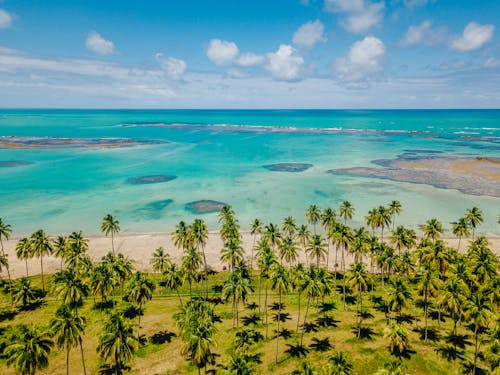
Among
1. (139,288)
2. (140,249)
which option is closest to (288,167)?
(140,249)

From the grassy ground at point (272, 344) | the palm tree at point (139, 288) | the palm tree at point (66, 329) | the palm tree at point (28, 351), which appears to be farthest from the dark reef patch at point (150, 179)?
the palm tree at point (28, 351)

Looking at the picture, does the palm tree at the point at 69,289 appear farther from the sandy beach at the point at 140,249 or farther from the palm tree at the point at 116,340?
the sandy beach at the point at 140,249

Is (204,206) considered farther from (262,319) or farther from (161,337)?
(161,337)

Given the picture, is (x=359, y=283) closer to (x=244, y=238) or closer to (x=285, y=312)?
(x=285, y=312)

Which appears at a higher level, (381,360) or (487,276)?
(487,276)

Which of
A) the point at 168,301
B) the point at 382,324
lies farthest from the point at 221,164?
the point at 382,324

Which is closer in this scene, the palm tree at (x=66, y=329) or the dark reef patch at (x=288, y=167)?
the palm tree at (x=66, y=329)
